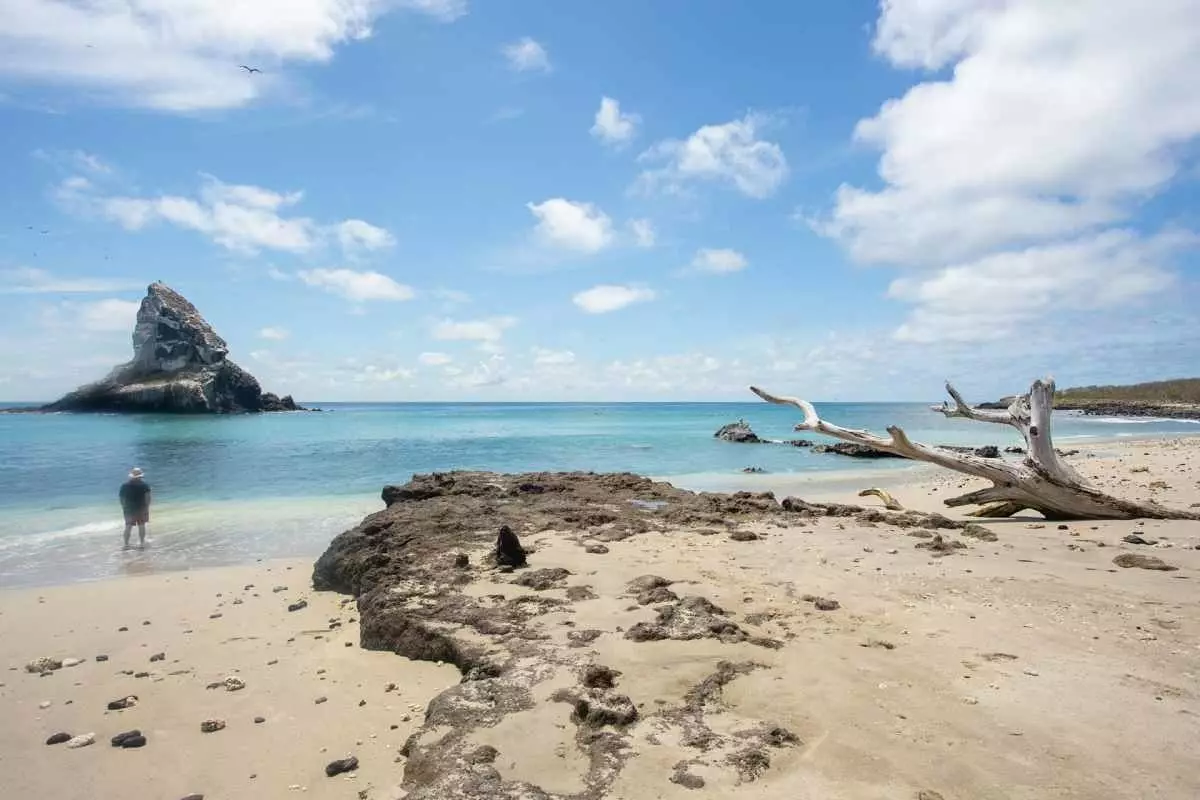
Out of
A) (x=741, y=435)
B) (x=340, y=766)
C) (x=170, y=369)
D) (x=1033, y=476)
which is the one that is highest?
(x=170, y=369)

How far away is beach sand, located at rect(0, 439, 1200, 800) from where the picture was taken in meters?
3.55

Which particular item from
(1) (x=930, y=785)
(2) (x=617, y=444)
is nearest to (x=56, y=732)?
(1) (x=930, y=785)

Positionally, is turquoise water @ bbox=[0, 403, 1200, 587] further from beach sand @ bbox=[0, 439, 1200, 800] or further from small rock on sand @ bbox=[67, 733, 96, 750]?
small rock on sand @ bbox=[67, 733, 96, 750]

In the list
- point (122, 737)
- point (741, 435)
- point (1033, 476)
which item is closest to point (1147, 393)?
point (741, 435)

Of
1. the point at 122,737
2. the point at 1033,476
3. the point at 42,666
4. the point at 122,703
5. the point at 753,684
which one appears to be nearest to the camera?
the point at 753,684

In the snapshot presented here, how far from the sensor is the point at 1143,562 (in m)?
7.33

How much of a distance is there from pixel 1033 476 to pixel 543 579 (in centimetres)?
890

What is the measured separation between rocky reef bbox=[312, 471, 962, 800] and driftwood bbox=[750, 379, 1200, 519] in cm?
157

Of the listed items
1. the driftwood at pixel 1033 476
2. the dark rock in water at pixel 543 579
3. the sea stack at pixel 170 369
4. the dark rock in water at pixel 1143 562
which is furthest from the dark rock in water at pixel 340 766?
the sea stack at pixel 170 369

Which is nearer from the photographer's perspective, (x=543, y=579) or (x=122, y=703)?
(x=122, y=703)

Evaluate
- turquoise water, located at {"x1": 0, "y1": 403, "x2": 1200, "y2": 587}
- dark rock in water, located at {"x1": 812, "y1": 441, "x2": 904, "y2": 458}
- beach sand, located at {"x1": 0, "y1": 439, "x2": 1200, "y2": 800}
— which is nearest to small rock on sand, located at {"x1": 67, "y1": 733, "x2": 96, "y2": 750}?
beach sand, located at {"x1": 0, "y1": 439, "x2": 1200, "y2": 800}

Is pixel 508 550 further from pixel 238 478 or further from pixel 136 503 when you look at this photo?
pixel 238 478

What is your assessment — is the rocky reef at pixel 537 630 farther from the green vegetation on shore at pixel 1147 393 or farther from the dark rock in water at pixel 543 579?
the green vegetation on shore at pixel 1147 393

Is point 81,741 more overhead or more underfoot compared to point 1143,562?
more underfoot
